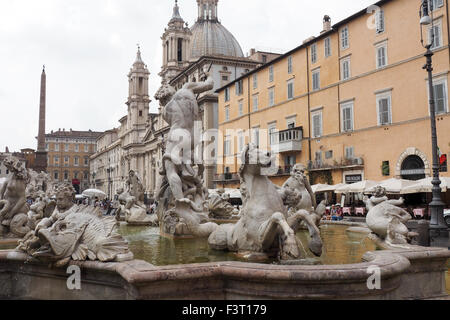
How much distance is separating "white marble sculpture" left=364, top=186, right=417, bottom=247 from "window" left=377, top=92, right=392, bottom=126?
74.6ft

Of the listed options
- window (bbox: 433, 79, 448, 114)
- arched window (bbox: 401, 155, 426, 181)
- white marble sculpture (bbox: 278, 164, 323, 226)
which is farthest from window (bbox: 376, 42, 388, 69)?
white marble sculpture (bbox: 278, 164, 323, 226)

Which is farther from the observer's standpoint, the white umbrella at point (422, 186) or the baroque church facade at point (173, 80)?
the baroque church facade at point (173, 80)

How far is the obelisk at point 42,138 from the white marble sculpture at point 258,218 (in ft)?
83.6

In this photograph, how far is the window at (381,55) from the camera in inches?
1053

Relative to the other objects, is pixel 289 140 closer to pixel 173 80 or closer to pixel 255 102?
pixel 255 102

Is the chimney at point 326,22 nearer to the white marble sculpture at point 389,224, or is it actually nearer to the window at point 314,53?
the window at point 314,53

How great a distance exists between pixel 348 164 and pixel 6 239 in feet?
83.8

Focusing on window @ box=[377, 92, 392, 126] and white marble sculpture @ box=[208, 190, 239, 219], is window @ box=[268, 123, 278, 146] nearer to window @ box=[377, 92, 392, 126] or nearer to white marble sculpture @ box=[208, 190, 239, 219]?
window @ box=[377, 92, 392, 126]

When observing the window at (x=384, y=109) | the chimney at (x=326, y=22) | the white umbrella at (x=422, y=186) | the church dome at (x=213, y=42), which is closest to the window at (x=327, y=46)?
the window at (x=384, y=109)

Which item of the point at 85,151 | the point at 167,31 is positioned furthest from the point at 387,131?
the point at 85,151

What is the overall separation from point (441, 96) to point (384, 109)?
3.95m

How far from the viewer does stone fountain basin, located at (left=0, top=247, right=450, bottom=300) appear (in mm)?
3107

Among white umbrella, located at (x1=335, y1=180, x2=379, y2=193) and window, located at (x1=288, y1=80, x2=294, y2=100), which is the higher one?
window, located at (x1=288, y1=80, x2=294, y2=100)

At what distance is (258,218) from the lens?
4383mm
